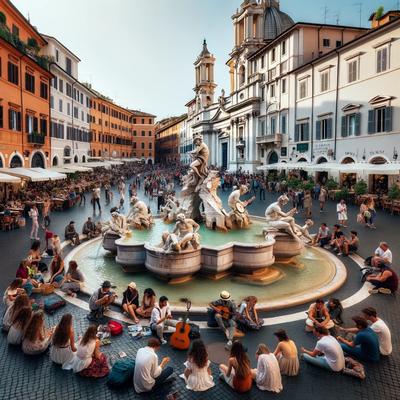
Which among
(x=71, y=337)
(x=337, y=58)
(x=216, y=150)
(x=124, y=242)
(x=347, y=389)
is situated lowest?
(x=347, y=389)

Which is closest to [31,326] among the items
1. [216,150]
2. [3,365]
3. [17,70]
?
[3,365]

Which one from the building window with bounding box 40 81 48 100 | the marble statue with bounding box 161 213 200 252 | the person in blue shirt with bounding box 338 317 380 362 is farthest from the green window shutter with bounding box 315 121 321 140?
the person in blue shirt with bounding box 338 317 380 362

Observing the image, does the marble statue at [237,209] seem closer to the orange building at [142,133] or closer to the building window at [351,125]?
the building window at [351,125]

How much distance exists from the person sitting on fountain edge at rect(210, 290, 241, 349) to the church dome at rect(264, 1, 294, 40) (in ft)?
150

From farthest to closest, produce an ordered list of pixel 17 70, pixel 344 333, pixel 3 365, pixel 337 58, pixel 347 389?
pixel 337 58 → pixel 17 70 → pixel 344 333 → pixel 3 365 → pixel 347 389

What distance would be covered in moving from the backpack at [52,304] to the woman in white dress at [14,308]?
96 centimetres

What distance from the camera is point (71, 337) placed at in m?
5.23

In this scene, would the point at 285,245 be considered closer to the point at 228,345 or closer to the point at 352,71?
the point at 228,345

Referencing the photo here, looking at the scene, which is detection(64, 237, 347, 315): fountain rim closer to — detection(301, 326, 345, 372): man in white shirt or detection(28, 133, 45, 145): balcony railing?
detection(301, 326, 345, 372): man in white shirt

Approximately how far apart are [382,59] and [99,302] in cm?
2393

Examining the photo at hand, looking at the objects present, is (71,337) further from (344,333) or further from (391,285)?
(391,285)

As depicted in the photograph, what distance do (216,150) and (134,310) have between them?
54.6 meters

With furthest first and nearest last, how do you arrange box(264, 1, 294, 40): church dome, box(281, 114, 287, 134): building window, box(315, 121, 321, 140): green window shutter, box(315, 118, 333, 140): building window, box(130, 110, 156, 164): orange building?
box(130, 110, 156, 164): orange building
box(264, 1, 294, 40): church dome
box(281, 114, 287, 134): building window
box(315, 121, 321, 140): green window shutter
box(315, 118, 333, 140): building window

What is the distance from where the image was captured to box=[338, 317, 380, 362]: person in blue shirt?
206 inches
